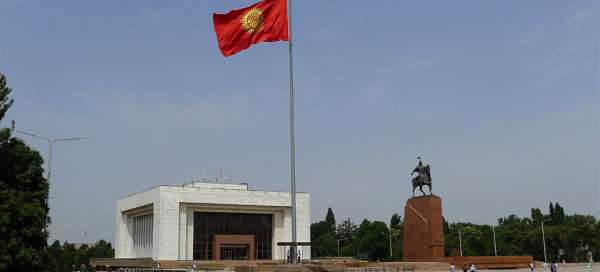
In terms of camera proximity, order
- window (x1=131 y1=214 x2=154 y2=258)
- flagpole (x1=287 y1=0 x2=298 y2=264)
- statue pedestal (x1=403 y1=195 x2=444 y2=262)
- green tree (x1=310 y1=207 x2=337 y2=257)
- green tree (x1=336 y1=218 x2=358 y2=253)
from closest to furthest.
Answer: flagpole (x1=287 y1=0 x2=298 y2=264)
statue pedestal (x1=403 y1=195 x2=444 y2=262)
window (x1=131 y1=214 x2=154 y2=258)
green tree (x1=310 y1=207 x2=337 y2=257)
green tree (x1=336 y1=218 x2=358 y2=253)

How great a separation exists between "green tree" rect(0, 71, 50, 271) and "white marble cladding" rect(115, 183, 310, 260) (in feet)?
74.8

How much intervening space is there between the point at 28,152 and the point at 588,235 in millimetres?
57020

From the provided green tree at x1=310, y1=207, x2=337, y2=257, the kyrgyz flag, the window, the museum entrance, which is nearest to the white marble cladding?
the window

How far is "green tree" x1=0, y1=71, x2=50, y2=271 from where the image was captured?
24047 mm

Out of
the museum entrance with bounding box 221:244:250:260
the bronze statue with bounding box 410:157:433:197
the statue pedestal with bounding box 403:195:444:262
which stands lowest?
the museum entrance with bounding box 221:244:250:260

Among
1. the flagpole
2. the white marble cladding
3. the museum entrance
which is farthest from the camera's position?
the museum entrance

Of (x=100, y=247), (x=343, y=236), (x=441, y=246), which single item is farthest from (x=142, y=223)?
(x=100, y=247)

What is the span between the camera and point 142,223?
188 ft

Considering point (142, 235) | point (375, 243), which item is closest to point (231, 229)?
point (142, 235)

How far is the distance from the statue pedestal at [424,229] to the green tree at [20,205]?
18461 millimetres

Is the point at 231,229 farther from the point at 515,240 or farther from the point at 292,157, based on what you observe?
the point at 292,157

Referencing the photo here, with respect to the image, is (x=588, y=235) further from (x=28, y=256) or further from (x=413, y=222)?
(x=28, y=256)

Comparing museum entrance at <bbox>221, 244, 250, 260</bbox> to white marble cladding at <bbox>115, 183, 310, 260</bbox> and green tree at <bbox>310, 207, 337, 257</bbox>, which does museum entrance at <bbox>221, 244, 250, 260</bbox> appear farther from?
green tree at <bbox>310, 207, 337, 257</bbox>

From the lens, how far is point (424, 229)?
3194cm
